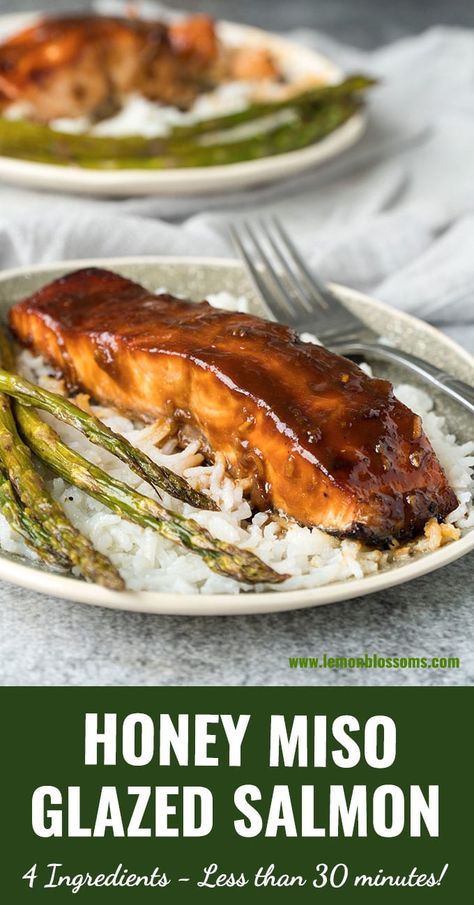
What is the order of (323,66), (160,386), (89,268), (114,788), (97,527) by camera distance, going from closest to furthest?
1. (114,788)
2. (97,527)
3. (160,386)
4. (89,268)
5. (323,66)

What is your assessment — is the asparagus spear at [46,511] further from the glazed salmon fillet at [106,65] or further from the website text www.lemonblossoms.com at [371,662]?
the glazed salmon fillet at [106,65]

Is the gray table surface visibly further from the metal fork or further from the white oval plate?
the white oval plate

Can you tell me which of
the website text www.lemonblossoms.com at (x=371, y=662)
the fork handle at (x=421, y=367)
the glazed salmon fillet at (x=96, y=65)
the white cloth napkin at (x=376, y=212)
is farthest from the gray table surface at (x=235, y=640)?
the glazed salmon fillet at (x=96, y=65)

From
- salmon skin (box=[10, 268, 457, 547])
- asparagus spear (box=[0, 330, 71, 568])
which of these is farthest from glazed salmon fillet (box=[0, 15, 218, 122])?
asparagus spear (box=[0, 330, 71, 568])

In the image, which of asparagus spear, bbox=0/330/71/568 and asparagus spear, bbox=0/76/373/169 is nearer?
asparagus spear, bbox=0/330/71/568

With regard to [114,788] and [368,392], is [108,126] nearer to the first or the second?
[368,392]

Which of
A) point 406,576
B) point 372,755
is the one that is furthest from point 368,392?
point 372,755
